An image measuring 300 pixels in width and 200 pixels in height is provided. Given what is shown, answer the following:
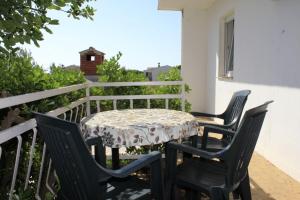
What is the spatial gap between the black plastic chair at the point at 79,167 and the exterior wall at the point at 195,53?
7.07m

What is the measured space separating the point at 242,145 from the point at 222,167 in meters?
0.51

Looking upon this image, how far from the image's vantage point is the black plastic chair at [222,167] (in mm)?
2133

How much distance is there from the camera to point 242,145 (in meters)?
2.21

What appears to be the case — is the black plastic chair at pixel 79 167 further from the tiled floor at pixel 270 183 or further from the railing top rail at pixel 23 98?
the tiled floor at pixel 270 183

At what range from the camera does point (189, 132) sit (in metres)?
2.83

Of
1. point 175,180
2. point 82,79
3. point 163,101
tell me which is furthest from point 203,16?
point 175,180

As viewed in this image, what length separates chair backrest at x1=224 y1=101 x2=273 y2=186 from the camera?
2113 millimetres

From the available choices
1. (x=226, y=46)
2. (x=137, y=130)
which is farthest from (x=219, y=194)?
(x=226, y=46)

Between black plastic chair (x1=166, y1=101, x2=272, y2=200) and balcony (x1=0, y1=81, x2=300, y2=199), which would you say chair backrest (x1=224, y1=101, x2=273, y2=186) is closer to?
black plastic chair (x1=166, y1=101, x2=272, y2=200)

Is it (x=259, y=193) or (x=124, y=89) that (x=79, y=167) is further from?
(x=124, y=89)

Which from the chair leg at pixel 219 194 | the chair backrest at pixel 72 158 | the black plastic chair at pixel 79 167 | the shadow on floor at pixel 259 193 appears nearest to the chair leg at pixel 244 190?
the chair leg at pixel 219 194

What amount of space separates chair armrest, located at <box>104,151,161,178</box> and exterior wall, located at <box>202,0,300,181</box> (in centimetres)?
233

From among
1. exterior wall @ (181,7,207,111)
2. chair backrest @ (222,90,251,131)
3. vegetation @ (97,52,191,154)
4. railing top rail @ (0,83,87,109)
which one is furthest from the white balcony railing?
exterior wall @ (181,7,207,111)

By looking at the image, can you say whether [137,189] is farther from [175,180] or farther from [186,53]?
[186,53]
